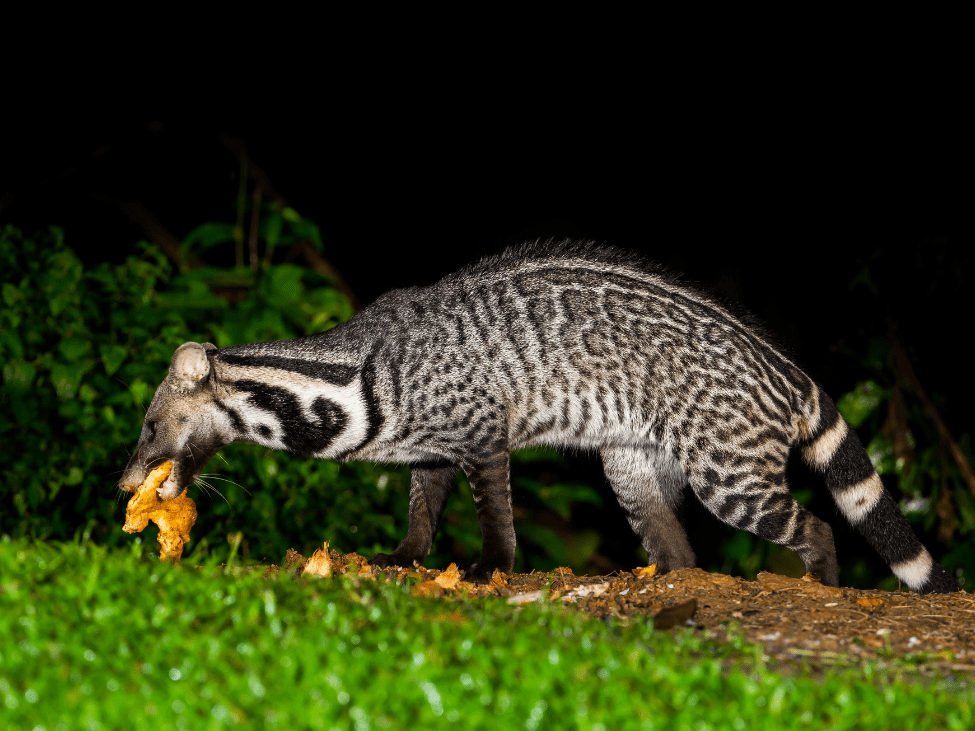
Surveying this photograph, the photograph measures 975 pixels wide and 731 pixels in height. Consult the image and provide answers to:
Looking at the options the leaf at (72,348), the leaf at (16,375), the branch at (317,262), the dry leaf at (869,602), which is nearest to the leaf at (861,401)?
the dry leaf at (869,602)

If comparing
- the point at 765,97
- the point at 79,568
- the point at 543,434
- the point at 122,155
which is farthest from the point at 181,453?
the point at 765,97

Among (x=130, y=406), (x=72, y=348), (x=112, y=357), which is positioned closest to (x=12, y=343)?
(x=72, y=348)

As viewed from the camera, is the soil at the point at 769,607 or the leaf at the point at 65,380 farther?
the leaf at the point at 65,380

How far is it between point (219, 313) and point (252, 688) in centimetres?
503

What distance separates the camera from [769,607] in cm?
419

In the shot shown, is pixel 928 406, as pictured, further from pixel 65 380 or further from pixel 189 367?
pixel 65 380

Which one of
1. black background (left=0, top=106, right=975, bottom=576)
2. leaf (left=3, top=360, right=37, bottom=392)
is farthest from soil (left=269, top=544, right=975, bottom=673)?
black background (left=0, top=106, right=975, bottom=576)

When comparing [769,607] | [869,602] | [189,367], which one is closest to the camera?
[769,607]

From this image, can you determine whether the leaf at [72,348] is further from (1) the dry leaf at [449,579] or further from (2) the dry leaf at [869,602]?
(2) the dry leaf at [869,602]

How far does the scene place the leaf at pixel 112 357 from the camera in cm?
613

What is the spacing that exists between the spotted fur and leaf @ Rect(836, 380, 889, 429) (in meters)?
3.27

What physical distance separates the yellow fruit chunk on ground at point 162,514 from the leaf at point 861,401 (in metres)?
6.20

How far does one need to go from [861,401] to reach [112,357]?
6.53 meters

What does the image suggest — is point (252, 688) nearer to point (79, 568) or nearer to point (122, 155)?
point (79, 568)
